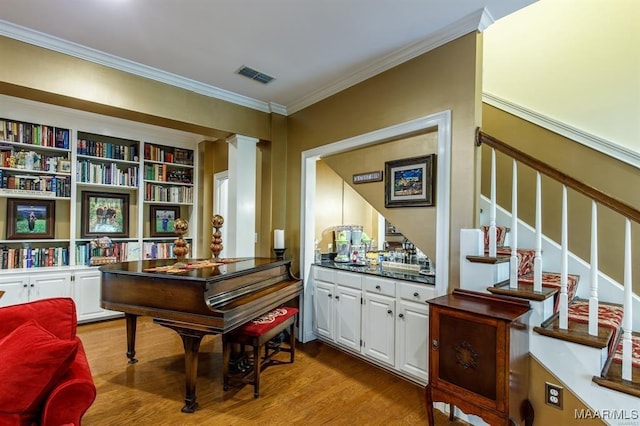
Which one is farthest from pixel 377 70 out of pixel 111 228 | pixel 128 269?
pixel 111 228

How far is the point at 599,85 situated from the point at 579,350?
213 cm

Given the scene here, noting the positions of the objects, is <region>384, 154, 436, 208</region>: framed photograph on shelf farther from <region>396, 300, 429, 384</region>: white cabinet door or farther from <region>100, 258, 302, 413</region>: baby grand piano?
<region>100, 258, 302, 413</region>: baby grand piano

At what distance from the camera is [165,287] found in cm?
214

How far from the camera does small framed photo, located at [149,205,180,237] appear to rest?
15.9 feet

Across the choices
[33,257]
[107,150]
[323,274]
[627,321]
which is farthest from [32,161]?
[627,321]

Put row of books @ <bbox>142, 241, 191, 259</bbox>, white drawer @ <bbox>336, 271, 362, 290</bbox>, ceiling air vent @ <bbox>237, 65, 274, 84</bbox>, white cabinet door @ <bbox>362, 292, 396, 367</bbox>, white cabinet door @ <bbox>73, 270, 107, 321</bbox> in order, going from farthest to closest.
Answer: row of books @ <bbox>142, 241, 191, 259</bbox>, white cabinet door @ <bbox>73, 270, 107, 321</bbox>, white drawer @ <bbox>336, 271, 362, 290</bbox>, ceiling air vent @ <bbox>237, 65, 274, 84</bbox>, white cabinet door @ <bbox>362, 292, 396, 367</bbox>

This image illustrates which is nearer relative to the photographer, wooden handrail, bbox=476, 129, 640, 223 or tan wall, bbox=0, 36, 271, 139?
wooden handrail, bbox=476, 129, 640, 223

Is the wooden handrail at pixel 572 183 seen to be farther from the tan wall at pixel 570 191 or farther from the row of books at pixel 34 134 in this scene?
the row of books at pixel 34 134

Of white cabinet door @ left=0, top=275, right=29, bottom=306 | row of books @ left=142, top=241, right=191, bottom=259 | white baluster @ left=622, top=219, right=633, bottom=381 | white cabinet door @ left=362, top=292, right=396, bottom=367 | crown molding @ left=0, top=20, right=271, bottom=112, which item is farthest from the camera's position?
row of books @ left=142, top=241, right=191, bottom=259

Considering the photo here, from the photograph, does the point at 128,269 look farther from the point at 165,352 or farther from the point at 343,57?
the point at 343,57

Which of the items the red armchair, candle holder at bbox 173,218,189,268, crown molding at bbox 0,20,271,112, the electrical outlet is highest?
crown molding at bbox 0,20,271,112

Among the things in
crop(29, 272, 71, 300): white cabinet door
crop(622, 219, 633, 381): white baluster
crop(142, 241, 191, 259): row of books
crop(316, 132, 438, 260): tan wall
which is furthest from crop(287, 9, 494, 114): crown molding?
crop(29, 272, 71, 300): white cabinet door

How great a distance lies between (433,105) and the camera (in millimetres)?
2363

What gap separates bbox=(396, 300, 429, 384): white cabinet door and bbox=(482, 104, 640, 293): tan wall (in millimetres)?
1310
